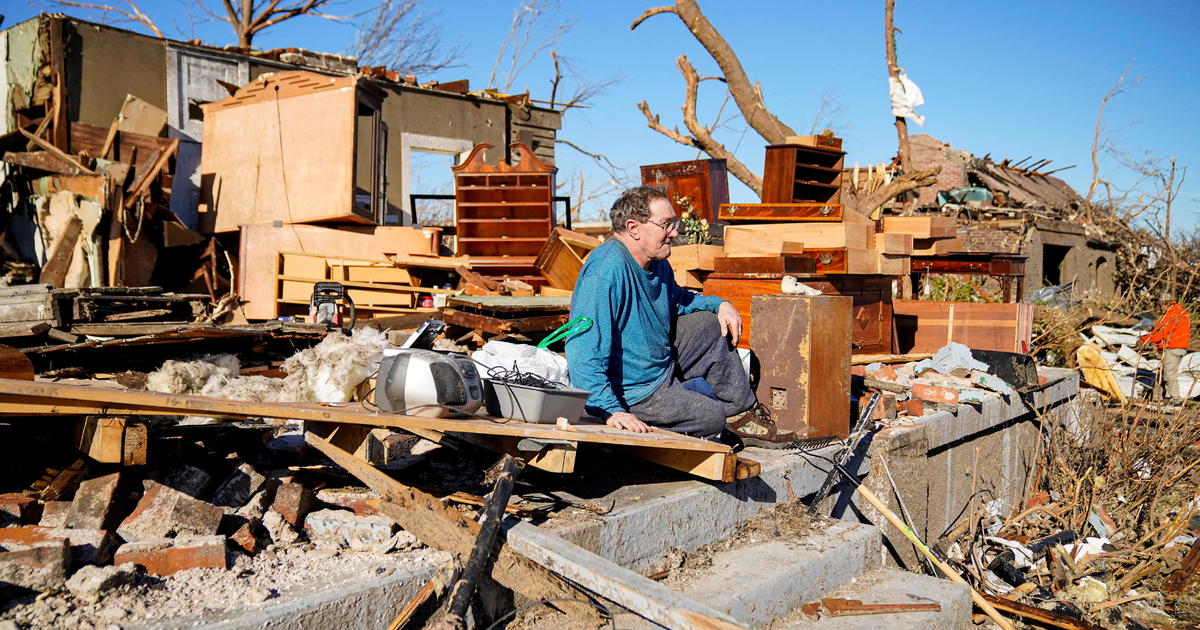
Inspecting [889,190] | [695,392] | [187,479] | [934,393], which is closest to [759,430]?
[695,392]

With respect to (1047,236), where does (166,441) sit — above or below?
below

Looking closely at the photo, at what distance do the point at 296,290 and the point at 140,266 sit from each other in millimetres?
1807

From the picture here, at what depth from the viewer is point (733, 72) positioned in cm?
1420

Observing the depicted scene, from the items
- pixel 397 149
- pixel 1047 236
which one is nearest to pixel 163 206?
pixel 397 149

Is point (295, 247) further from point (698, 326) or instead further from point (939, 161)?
point (939, 161)

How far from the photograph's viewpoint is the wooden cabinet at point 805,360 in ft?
16.7

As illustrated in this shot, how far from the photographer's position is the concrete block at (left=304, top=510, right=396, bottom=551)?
120 inches

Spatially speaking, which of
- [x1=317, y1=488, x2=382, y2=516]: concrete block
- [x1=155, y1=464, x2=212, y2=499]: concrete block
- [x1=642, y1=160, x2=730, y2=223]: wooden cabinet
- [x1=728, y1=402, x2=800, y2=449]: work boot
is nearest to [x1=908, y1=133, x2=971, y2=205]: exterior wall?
[x1=642, y1=160, x2=730, y2=223]: wooden cabinet

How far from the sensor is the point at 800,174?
8.34 metres

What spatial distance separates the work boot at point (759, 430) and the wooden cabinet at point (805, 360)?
0.29ft

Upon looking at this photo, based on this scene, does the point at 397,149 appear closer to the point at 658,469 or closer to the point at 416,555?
the point at 658,469

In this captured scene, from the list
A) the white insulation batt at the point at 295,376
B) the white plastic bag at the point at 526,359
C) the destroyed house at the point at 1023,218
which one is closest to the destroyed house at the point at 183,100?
the white insulation batt at the point at 295,376

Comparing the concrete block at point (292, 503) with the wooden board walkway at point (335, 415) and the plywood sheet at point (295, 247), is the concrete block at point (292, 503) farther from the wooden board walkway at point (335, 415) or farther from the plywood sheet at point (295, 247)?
the plywood sheet at point (295, 247)

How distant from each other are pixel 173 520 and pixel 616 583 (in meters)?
1.55
